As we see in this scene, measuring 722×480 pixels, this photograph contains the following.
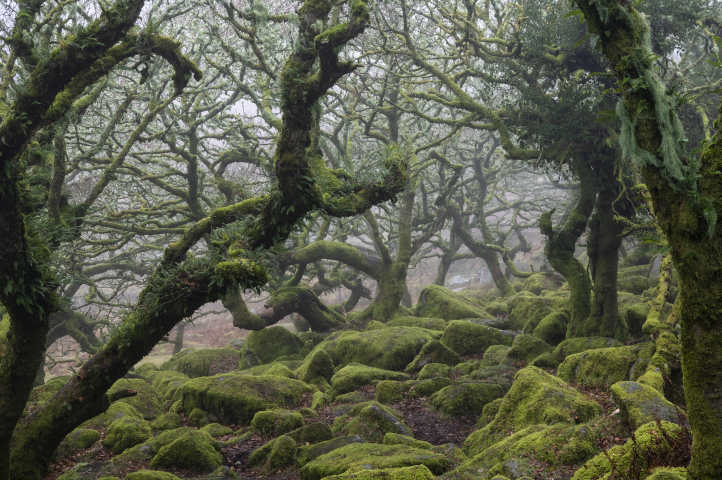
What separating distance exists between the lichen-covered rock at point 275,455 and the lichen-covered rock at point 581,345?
6.73 meters

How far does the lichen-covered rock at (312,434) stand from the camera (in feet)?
24.6

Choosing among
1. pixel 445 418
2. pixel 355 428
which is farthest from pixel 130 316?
pixel 445 418

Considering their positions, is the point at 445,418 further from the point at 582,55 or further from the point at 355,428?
the point at 582,55

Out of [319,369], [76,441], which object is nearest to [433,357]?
[319,369]

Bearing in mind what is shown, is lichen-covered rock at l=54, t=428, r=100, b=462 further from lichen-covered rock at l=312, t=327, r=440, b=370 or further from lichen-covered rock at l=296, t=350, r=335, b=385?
lichen-covered rock at l=312, t=327, r=440, b=370

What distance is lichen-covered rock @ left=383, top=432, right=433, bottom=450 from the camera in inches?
252

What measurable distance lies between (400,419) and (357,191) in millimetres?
4173

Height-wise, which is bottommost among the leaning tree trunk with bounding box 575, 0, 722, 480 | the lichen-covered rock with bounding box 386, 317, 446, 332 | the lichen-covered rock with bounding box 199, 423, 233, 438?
the lichen-covered rock with bounding box 199, 423, 233, 438

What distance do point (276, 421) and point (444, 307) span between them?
1051 cm

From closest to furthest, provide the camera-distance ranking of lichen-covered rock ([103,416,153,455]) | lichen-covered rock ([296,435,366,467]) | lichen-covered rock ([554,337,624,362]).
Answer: lichen-covered rock ([296,435,366,467])
lichen-covered rock ([103,416,153,455])
lichen-covered rock ([554,337,624,362])

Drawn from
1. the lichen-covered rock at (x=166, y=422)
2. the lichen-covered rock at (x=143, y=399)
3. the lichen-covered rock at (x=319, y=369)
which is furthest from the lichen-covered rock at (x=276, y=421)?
the lichen-covered rock at (x=143, y=399)

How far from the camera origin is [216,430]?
8625 mm

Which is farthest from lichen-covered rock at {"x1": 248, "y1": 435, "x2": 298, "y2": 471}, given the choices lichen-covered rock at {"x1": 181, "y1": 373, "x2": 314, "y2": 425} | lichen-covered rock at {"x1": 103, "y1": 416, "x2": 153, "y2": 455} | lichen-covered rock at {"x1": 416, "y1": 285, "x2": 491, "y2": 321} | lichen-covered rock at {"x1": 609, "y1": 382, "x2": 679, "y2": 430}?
lichen-covered rock at {"x1": 416, "y1": 285, "x2": 491, "y2": 321}

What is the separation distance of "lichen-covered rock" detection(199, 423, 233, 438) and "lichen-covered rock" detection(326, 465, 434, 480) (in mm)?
4913
